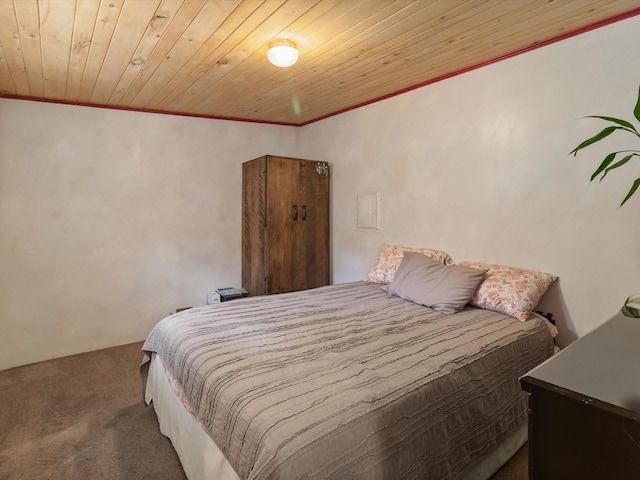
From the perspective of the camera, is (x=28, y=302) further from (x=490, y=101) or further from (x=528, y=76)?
(x=528, y=76)

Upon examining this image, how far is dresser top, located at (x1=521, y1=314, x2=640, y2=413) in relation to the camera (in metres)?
0.81

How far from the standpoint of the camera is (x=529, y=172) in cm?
220

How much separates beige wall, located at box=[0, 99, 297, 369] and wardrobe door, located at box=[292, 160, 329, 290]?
769 mm

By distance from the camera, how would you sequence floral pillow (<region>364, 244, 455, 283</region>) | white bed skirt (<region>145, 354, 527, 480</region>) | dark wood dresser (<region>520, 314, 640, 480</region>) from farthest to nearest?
floral pillow (<region>364, 244, 455, 283</region>) → white bed skirt (<region>145, 354, 527, 480</region>) → dark wood dresser (<region>520, 314, 640, 480</region>)

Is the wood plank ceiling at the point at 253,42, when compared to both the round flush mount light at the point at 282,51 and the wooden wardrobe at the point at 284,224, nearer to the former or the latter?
the round flush mount light at the point at 282,51

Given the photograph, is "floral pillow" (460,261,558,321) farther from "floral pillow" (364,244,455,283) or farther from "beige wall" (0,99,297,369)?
"beige wall" (0,99,297,369)

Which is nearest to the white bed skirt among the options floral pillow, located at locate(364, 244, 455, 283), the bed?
the bed

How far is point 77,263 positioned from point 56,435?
1.57m

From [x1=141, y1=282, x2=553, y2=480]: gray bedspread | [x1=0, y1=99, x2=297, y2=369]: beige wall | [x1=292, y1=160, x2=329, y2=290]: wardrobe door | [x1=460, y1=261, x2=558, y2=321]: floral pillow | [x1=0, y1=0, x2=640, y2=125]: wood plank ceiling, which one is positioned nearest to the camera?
[x1=141, y1=282, x2=553, y2=480]: gray bedspread

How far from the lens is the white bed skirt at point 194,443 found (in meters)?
1.31

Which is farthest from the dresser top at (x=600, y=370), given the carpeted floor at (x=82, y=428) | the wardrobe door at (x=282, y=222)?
the wardrobe door at (x=282, y=222)

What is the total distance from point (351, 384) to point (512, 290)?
53.4 inches

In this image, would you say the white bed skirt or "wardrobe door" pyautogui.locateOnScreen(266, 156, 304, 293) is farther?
"wardrobe door" pyautogui.locateOnScreen(266, 156, 304, 293)

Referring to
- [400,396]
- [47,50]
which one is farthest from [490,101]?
[47,50]
